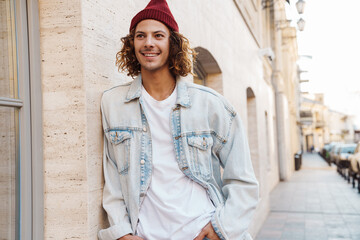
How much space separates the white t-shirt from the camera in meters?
1.99

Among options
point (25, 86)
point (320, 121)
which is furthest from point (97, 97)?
point (320, 121)

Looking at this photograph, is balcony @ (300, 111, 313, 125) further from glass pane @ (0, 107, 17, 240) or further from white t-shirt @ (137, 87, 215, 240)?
glass pane @ (0, 107, 17, 240)

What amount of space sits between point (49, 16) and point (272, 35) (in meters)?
18.3

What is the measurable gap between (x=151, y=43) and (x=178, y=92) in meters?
0.31

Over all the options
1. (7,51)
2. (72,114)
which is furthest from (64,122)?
(7,51)

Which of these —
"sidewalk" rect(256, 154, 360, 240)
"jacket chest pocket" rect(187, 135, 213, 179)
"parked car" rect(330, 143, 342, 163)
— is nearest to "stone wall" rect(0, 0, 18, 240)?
"jacket chest pocket" rect(187, 135, 213, 179)

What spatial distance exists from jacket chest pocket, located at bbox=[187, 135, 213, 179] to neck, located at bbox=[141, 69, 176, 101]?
1.09ft

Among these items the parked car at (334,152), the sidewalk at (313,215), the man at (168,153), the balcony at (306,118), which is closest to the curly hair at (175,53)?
the man at (168,153)

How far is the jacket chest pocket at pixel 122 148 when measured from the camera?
6.93ft

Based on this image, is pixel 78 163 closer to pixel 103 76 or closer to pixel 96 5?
pixel 103 76

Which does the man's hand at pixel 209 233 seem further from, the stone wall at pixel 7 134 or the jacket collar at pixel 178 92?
the stone wall at pixel 7 134

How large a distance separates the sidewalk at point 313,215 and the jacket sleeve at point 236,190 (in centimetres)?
630

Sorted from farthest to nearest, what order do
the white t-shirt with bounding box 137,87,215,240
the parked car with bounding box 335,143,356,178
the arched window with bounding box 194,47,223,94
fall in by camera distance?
the parked car with bounding box 335,143,356,178
the arched window with bounding box 194,47,223,94
the white t-shirt with bounding box 137,87,215,240

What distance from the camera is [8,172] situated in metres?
2.06
